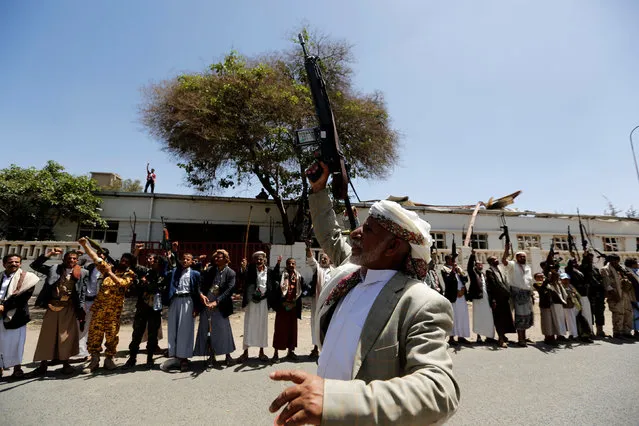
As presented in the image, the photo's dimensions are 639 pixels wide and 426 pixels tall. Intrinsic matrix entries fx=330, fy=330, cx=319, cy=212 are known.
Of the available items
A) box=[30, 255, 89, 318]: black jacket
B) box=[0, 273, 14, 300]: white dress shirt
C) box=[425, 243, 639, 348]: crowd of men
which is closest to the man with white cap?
box=[425, 243, 639, 348]: crowd of men

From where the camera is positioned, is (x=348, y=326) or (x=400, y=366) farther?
(x=348, y=326)

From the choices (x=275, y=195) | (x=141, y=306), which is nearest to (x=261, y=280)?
(x=141, y=306)

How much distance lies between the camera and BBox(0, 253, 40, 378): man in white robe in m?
4.92

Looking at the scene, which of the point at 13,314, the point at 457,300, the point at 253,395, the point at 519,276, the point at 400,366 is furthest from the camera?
the point at 457,300

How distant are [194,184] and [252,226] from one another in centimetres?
354

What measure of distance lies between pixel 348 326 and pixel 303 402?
0.51 m

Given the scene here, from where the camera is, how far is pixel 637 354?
6461 mm

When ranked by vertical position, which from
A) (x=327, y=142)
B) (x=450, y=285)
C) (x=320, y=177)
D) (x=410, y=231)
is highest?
(x=327, y=142)

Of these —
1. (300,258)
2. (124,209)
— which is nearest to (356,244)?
(300,258)

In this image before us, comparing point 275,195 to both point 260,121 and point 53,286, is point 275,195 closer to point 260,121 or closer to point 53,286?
point 260,121

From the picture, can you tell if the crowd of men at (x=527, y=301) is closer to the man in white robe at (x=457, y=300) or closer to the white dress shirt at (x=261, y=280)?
the man in white robe at (x=457, y=300)

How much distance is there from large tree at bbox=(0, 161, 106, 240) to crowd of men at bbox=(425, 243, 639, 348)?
14.9 m

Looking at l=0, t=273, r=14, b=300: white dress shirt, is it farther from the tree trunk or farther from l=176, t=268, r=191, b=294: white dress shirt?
the tree trunk

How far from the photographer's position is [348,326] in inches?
53.2
